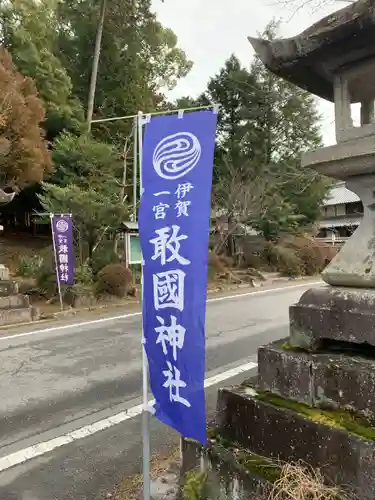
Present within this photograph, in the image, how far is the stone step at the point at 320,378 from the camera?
6.64ft

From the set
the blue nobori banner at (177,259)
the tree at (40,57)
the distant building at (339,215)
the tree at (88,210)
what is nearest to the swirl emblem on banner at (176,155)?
the blue nobori banner at (177,259)

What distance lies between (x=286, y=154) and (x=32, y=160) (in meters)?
15.7

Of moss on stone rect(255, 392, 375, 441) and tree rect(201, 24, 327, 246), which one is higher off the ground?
tree rect(201, 24, 327, 246)

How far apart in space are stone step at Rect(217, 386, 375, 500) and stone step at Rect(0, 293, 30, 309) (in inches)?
351

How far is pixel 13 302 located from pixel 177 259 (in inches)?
361

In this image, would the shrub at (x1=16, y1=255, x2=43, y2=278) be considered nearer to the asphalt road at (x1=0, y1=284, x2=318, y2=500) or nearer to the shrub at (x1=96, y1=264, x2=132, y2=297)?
the shrub at (x1=96, y1=264, x2=132, y2=297)

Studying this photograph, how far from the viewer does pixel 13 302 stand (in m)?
10.3

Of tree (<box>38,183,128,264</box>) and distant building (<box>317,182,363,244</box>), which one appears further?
distant building (<box>317,182,363,244</box>)

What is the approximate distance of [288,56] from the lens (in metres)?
2.29

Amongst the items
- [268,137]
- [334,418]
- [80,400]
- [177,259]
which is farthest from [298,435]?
[268,137]

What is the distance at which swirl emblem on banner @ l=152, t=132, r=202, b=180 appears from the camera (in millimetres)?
2309

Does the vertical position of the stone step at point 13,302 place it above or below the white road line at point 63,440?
above

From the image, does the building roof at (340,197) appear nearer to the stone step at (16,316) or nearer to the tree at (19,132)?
the tree at (19,132)

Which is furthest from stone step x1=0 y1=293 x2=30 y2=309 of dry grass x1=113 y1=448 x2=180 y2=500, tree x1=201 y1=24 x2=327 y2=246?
tree x1=201 y1=24 x2=327 y2=246
